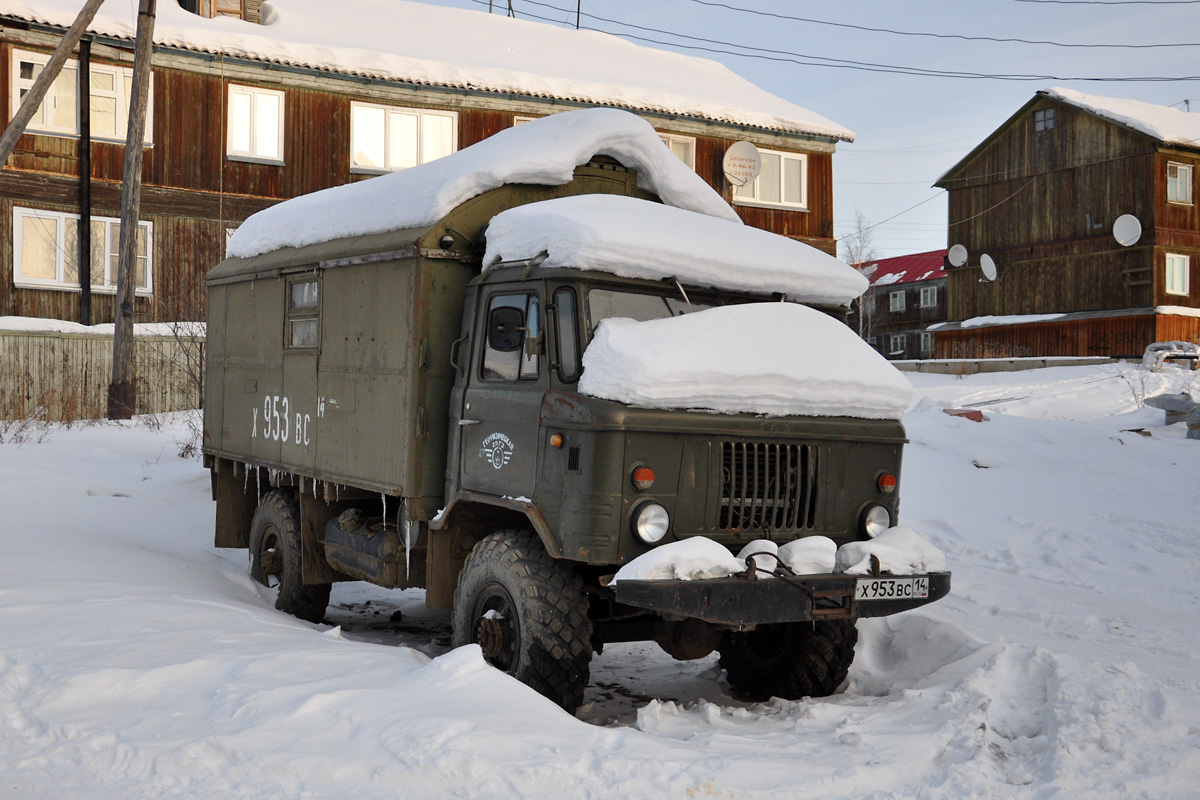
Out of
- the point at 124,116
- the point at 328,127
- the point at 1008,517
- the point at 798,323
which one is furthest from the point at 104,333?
the point at 798,323

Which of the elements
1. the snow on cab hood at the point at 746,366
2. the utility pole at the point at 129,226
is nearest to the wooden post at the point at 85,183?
the utility pole at the point at 129,226

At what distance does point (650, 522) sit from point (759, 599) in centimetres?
65

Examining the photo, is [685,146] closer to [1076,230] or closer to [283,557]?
[1076,230]

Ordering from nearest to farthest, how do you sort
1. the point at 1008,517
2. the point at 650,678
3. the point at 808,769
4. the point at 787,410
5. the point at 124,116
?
the point at 808,769
the point at 787,410
the point at 650,678
the point at 1008,517
the point at 124,116

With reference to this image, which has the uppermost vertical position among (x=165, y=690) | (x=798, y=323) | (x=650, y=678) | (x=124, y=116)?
(x=124, y=116)

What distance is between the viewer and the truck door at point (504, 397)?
584 centimetres

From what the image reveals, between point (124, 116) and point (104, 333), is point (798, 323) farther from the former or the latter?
point (124, 116)

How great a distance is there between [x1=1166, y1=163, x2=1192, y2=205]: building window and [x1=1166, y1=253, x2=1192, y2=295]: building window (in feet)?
5.79

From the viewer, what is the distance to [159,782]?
4102mm

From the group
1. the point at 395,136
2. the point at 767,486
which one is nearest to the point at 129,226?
the point at 395,136

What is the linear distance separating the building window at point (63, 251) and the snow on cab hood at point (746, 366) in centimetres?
1765

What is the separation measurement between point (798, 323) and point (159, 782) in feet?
12.7

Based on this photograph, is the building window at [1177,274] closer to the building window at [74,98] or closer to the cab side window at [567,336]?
the building window at [74,98]

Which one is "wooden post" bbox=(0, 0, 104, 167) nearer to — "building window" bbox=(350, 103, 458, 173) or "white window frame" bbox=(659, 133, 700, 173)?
"building window" bbox=(350, 103, 458, 173)
